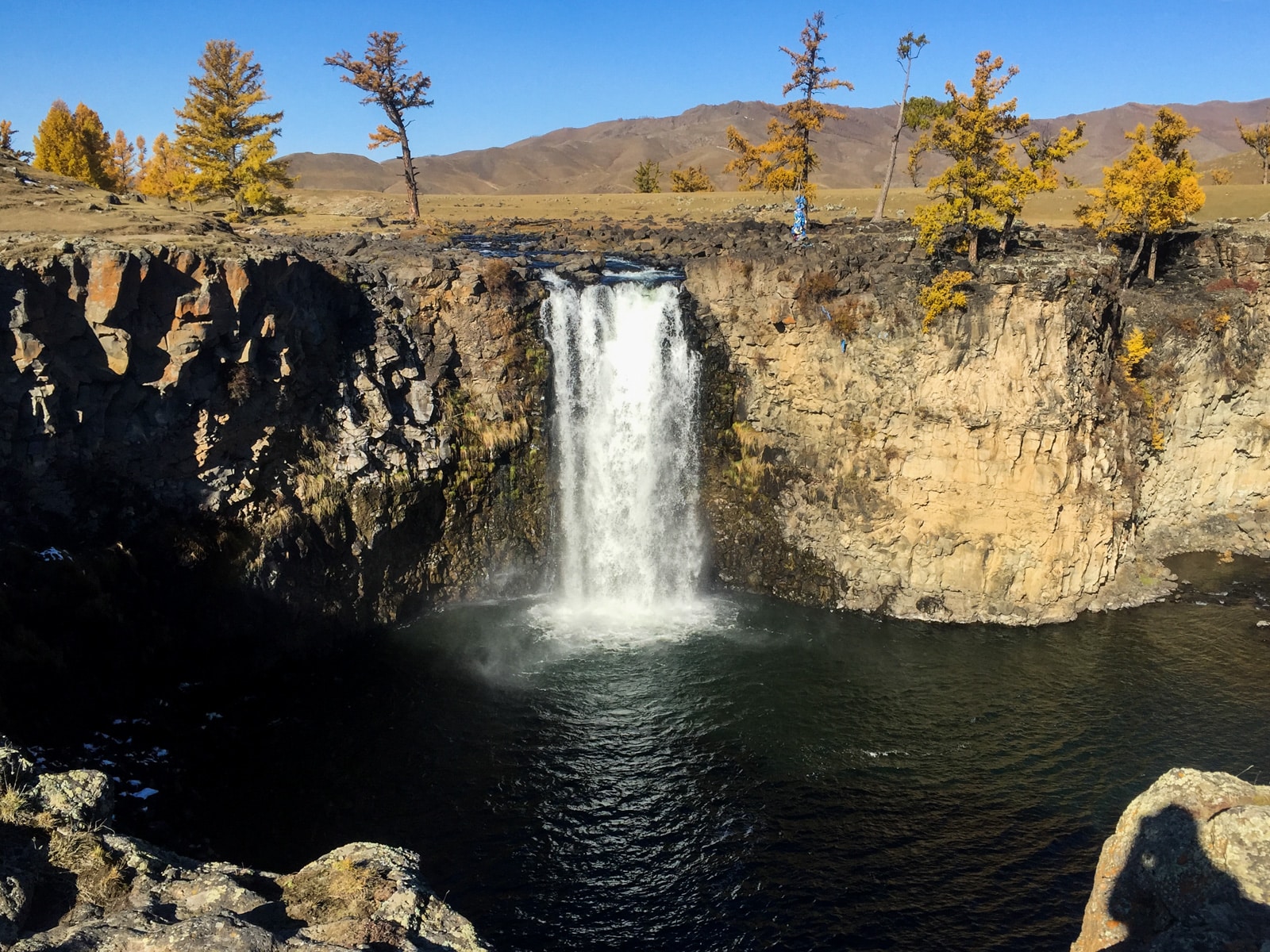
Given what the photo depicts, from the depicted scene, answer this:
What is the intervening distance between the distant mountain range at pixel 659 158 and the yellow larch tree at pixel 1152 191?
97692 mm

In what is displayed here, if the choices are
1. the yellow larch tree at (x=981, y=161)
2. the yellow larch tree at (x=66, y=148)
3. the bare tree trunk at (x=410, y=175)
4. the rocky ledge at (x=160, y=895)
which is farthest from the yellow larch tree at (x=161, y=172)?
the rocky ledge at (x=160, y=895)

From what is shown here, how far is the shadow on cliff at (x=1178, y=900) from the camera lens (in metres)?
7.61

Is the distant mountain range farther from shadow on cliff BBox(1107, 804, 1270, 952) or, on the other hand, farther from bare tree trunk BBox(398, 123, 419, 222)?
shadow on cliff BBox(1107, 804, 1270, 952)

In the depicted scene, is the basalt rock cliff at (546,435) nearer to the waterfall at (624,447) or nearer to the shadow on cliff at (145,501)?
the shadow on cliff at (145,501)

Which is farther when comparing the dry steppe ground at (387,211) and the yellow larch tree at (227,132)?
the yellow larch tree at (227,132)

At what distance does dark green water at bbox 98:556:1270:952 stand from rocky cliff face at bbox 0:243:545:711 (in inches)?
132

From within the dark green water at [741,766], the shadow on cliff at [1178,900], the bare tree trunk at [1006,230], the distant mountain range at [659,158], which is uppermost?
the distant mountain range at [659,158]

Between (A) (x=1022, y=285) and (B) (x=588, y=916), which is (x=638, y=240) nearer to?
(A) (x=1022, y=285)

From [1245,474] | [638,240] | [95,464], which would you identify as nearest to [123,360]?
[95,464]

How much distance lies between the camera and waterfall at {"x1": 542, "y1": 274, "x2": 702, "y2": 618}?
32.4 metres

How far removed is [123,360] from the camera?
22641 millimetres

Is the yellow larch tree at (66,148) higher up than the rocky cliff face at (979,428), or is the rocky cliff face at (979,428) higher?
the yellow larch tree at (66,148)

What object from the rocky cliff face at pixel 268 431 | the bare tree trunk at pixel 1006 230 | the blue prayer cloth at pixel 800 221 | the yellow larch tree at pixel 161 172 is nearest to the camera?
the rocky cliff face at pixel 268 431

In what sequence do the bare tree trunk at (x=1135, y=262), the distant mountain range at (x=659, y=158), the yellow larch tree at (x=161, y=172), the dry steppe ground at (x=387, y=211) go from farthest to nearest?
1. the distant mountain range at (x=659, y=158)
2. the yellow larch tree at (x=161, y=172)
3. the bare tree trunk at (x=1135, y=262)
4. the dry steppe ground at (x=387, y=211)
